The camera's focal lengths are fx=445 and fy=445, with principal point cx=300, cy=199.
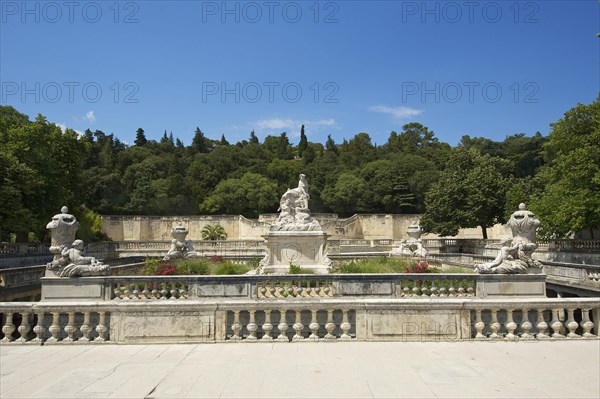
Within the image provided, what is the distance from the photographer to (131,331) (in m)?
7.34

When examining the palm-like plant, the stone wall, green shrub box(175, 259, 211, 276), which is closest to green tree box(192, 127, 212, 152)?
the stone wall

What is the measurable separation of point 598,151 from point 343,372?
66.7 ft

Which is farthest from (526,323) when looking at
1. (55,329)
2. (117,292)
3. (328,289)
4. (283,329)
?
(55,329)

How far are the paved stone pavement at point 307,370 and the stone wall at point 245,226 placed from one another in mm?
43057

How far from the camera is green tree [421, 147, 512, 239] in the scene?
37.1 meters

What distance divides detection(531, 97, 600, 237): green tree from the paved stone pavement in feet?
52.1

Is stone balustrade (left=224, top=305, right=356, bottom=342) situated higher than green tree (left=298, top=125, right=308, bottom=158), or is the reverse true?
green tree (left=298, top=125, right=308, bottom=158)

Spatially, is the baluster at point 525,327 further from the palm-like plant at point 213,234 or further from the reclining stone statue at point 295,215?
the palm-like plant at point 213,234

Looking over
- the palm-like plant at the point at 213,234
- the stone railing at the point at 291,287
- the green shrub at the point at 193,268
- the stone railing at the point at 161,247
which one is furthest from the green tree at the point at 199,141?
the stone railing at the point at 291,287

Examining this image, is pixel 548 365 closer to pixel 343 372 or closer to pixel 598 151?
pixel 343 372

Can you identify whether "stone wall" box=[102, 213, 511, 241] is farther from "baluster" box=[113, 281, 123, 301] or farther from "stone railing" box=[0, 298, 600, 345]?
"stone railing" box=[0, 298, 600, 345]

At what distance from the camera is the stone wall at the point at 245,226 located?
5175cm

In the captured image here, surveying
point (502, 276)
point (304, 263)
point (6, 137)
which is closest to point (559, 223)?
point (304, 263)

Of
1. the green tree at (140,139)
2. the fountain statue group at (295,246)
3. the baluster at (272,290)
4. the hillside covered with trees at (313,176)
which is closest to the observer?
the baluster at (272,290)
